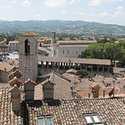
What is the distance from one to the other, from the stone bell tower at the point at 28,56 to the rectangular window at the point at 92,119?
1786cm

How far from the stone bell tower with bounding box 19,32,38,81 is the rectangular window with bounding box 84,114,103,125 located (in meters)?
17.9

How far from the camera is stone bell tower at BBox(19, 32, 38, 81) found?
2528 centimetres

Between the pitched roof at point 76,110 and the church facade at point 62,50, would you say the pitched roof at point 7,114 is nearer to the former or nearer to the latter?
the pitched roof at point 76,110

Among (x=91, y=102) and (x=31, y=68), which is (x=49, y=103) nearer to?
(x=91, y=102)

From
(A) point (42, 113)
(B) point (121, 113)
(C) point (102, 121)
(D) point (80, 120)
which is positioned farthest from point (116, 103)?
(A) point (42, 113)

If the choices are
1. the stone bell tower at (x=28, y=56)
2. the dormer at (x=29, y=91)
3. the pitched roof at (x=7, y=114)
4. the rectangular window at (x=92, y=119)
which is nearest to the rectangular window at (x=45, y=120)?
the pitched roof at (x=7, y=114)

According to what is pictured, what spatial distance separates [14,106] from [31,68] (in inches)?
736

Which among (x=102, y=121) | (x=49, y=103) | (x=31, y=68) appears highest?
(x=49, y=103)

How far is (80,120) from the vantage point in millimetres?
8352

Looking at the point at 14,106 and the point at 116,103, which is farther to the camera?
the point at 116,103

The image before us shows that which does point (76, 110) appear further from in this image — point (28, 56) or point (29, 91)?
Result: point (28, 56)

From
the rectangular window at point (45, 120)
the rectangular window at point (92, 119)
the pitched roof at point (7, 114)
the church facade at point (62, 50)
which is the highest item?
the pitched roof at point (7, 114)

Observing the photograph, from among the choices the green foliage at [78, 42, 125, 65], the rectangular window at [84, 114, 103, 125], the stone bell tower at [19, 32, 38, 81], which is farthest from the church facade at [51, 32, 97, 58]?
the rectangular window at [84, 114, 103, 125]

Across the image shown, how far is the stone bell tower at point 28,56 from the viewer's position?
82.9 ft
